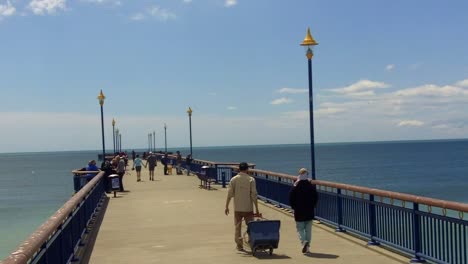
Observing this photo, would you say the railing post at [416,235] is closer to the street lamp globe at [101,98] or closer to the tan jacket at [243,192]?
the tan jacket at [243,192]

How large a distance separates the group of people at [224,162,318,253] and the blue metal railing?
1.24 m

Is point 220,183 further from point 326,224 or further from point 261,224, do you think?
point 261,224

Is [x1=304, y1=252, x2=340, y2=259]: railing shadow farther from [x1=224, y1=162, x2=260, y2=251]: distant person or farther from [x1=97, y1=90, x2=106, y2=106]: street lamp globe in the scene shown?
[x1=97, y1=90, x2=106, y2=106]: street lamp globe

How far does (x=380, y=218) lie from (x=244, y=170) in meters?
2.64

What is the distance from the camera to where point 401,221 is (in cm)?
1046

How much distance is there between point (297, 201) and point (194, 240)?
2651mm

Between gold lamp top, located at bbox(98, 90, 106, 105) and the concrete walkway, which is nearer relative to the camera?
the concrete walkway

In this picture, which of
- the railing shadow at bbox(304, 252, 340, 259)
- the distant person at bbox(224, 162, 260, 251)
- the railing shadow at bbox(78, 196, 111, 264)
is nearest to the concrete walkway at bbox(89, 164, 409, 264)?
the railing shadow at bbox(304, 252, 340, 259)

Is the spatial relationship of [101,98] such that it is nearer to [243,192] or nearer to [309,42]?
[309,42]

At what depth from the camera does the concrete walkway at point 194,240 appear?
1072 cm

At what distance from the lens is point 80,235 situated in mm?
12539

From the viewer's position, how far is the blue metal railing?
9.01 m

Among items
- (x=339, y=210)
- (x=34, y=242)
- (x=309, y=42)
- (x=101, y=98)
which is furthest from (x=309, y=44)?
(x=101, y=98)

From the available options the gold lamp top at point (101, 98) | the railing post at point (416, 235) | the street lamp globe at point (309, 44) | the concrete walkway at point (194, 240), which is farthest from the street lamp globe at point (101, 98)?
the railing post at point (416, 235)
